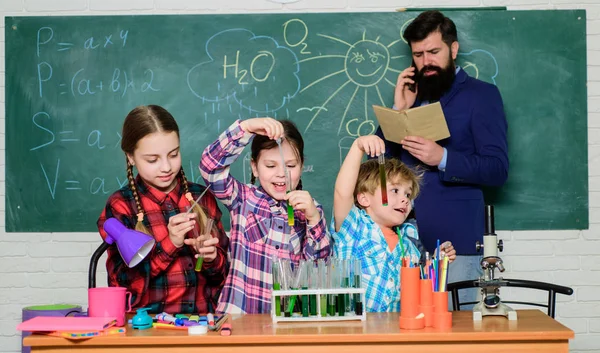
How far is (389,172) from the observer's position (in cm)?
270

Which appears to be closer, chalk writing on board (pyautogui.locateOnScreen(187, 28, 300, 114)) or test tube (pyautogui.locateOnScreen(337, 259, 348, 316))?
test tube (pyautogui.locateOnScreen(337, 259, 348, 316))

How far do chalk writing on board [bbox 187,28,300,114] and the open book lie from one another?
28.9 inches

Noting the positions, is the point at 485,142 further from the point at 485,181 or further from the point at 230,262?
the point at 230,262

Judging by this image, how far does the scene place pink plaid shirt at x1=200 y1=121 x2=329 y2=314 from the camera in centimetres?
269

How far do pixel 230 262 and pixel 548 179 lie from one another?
207cm

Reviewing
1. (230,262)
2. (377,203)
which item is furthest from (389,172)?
(230,262)

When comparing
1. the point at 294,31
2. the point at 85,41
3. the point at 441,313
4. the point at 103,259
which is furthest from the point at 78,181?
the point at 441,313

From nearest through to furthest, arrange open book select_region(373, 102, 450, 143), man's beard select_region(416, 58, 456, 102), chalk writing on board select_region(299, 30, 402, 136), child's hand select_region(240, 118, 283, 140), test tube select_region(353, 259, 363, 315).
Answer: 1. test tube select_region(353, 259, 363, 315)
2. child's hand select_region(240, 118, 283, 140)
3. open book select_region(373, 102, 450, 143)
4. man's beard select_region(416, 58, 456, 102)
5. chalk writing on board select_region(299, 30, 402, 136)

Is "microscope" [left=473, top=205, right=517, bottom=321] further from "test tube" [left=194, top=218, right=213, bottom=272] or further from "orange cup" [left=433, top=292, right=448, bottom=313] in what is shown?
Answer: "test tube" [left=194, top=218, right=213, bottom=272]

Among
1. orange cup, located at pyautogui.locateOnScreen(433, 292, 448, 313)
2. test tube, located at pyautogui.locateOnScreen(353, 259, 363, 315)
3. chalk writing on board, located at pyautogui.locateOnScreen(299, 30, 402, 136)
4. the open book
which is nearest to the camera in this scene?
orange cup, located at pyautogui.locateOnScreen(433, 292, 448, 313)

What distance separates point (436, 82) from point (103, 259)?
1998 mm

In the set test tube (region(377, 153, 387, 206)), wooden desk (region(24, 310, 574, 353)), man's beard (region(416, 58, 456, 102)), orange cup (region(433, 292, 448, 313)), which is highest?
man's beard (region(416, 58, 456, 102))

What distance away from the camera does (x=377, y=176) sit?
2746 mm

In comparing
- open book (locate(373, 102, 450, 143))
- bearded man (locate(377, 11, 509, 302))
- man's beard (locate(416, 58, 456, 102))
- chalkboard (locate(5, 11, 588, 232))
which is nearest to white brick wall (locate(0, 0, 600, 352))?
chalkboard (locate(5, 11, 588, 232))
